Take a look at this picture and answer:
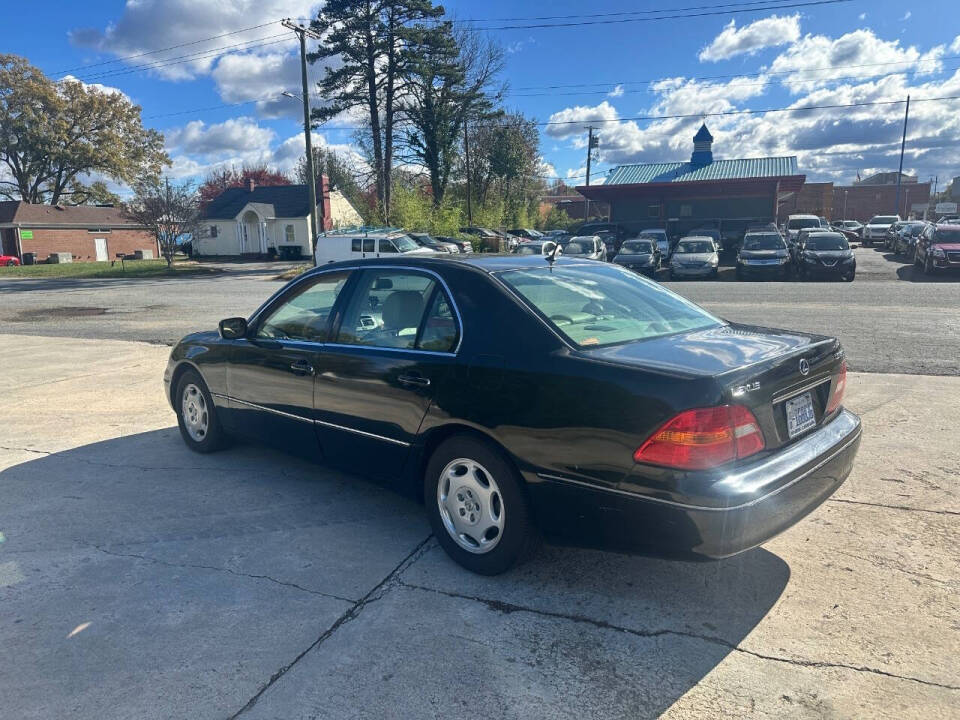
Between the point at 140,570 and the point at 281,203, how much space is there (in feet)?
168

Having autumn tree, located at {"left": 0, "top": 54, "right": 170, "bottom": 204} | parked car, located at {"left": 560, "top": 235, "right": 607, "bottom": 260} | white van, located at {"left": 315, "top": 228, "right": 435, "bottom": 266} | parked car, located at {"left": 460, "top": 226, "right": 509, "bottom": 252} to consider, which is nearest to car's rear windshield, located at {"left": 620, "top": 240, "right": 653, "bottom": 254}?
parked car, located at {"left": 560, "top": 235, "right": 607, "bottom": 260}

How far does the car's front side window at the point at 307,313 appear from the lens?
4270 millimetres

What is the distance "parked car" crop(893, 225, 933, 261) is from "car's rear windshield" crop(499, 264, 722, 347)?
2856 cm

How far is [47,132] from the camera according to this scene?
55.6 metres

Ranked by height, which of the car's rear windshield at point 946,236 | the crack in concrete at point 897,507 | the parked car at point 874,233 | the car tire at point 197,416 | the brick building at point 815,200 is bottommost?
the crack in concrete at point 897,507

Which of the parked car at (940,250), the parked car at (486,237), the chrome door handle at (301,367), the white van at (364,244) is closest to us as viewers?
the chrome door handle at (301,367)

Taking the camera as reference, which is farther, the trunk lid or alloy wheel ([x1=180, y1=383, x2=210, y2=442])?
alloy wheel ([x1=180, y1=383, x2=210, y2=442])

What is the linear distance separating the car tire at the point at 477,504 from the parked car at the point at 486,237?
35.0 m

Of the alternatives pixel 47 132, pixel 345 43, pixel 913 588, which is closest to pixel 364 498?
pixel 913 588

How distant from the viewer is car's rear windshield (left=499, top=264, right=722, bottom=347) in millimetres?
3414

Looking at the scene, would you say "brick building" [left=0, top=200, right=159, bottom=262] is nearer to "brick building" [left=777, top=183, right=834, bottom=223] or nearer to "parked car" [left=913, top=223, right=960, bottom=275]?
"parked car" [left=913, top=223, right=960, bottom=275]

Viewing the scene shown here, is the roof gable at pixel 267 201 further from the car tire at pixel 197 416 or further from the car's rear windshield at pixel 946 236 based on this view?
the car tire at pixel 197 416

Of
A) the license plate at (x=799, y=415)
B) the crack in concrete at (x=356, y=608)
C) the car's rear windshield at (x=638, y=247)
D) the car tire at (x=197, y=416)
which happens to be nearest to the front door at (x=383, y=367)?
the crack in concrete at (x=356, y=608)

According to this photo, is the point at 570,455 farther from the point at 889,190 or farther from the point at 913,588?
the point at 889,190
